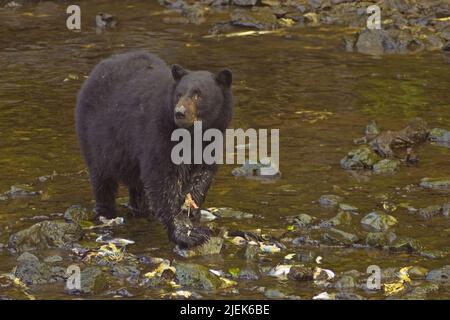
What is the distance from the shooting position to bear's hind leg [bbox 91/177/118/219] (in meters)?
10.2

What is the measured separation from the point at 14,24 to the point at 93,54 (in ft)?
10.2

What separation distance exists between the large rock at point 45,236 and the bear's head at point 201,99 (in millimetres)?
1389

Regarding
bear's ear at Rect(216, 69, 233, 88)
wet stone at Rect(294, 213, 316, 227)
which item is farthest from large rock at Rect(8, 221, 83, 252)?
wet stone at Rect(294, 213, 316, 227)

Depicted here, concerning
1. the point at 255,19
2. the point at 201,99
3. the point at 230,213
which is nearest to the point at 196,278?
the point at 201,99

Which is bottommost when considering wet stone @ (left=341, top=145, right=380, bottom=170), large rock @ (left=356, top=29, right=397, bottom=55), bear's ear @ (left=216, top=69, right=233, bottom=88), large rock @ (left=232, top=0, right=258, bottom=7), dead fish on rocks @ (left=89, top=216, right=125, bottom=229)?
dead fish on rocks @ (left=89, top=216, right=125, bottom=229)

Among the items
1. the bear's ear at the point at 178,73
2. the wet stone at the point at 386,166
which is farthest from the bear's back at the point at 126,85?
the wet stone at the point at 386,166

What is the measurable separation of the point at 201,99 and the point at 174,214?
105 centimetres

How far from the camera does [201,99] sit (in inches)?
355

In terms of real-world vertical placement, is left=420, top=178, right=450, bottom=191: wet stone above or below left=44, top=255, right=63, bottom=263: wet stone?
above

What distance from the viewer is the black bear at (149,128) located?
909 cm

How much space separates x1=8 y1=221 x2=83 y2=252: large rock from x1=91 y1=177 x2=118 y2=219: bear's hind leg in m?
0.68

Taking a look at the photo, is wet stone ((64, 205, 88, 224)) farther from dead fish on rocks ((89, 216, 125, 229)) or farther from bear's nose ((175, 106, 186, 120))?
bear's nose ((175, 106, 186, 120))

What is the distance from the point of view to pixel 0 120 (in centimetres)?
1355

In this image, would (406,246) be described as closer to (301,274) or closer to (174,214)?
(301,274)
